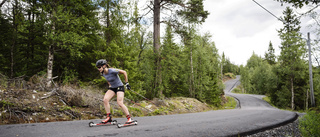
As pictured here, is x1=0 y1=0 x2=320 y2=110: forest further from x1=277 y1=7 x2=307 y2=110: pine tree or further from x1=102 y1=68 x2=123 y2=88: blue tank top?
x1=277 y1=7 x2=307 y2=110: pine tree

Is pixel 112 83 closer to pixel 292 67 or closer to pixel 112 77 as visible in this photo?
pixel 112 77

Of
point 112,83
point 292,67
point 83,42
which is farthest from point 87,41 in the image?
point 292,67

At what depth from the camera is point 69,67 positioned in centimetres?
1394

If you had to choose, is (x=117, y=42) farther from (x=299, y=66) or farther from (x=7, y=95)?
(x=299, y=66)

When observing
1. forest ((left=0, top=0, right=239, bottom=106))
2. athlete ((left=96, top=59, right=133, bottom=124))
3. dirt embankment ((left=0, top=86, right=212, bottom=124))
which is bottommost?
dirt embankment ((left=0, top=86, right=212, bottom=124))

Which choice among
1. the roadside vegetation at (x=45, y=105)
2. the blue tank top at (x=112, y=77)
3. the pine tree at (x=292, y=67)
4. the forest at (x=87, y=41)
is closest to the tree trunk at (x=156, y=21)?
the forest at (x=87, y=41)

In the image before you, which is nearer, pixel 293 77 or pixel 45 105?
pixel 45 105

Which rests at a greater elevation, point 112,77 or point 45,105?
point 112,77

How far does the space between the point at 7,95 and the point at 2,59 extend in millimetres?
8673

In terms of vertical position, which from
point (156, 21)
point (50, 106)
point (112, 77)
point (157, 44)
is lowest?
point (50, 106)

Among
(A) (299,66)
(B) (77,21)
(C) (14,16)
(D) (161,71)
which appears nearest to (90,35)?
(B) (77,21)

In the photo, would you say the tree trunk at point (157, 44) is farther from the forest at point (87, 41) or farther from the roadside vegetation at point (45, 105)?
the roadside vegetation at point (45, 105)

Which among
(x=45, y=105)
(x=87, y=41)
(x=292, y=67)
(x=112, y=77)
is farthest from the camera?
(x=292, y=67)

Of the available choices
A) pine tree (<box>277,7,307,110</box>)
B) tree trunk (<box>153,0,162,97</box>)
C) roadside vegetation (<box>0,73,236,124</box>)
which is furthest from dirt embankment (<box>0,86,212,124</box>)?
pine tree (<box>277,7,307,110</box>)
